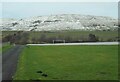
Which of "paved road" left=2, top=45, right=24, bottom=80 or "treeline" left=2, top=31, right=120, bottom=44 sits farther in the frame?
"treeline" left=2, top=31, right=120, bottom=44

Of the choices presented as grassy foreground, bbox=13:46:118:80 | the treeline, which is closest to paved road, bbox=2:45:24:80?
grassy foreground, bbox=13:46:118:80

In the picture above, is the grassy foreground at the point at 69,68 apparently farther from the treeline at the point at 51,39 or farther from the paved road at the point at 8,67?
the treeline at the point at 51,39

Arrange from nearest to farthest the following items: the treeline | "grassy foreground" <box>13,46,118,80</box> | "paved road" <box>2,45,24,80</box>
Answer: "grassy foreground" <box>13,46,118,80</box>
"paved road" <box>2,45,24,80</box>
the treeline

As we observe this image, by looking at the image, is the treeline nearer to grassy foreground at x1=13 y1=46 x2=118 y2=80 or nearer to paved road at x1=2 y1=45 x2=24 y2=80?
paved road at x1=2 y1=45 x2=24 y2=80

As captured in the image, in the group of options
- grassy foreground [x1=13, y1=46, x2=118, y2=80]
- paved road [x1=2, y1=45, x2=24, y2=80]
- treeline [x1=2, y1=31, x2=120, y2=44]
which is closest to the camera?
grassy foreground [x1=13, y1=46, x2=118, y2=80]

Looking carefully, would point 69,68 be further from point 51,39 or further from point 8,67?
point 51,39

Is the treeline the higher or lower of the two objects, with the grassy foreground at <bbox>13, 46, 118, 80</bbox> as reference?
lower

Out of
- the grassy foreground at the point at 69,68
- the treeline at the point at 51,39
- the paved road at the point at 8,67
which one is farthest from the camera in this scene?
the treeline at the point at 51,39

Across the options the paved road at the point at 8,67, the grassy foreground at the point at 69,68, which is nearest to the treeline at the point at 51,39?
the paved road at the point at 8,67

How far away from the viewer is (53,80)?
15.5m

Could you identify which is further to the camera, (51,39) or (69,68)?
(51,39)

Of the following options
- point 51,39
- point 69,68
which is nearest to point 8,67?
point 69,68

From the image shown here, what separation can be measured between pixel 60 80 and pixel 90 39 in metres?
87.7

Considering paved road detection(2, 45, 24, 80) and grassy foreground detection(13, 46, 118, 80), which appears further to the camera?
paved road detection(2, 45, 24, 80)
